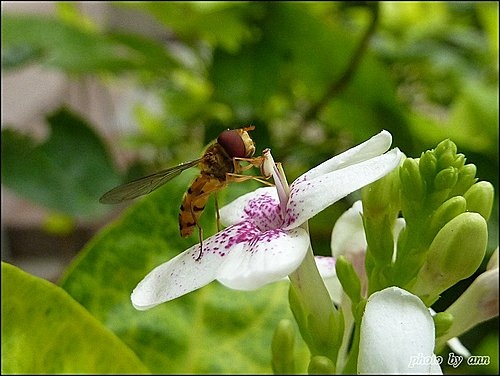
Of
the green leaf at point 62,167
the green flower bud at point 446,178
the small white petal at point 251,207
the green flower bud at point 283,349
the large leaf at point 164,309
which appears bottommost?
the green leaf at point 62,167

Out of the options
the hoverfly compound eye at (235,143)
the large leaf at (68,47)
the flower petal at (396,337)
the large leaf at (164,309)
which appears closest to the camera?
the flower petal at (396,337)

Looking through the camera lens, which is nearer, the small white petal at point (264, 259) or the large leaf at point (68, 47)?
the small white petal at point (264, 259)

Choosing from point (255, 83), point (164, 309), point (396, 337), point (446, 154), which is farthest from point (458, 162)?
point (255, 83)

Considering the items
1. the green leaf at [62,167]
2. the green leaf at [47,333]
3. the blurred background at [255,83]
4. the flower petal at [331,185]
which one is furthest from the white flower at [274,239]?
the green leaf at [62,167]

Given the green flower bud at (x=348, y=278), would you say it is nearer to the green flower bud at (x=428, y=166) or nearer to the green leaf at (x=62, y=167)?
the green flower bud at (x=428, y=166)

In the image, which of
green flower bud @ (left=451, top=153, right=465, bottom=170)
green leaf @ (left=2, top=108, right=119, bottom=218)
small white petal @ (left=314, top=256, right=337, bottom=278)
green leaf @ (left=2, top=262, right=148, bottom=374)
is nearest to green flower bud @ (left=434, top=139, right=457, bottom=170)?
green flower bud @ (left=451, top=153, right=465, bottom=170)
